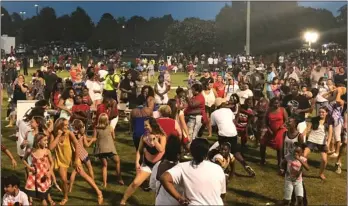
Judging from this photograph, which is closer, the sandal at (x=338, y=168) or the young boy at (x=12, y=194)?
Result: the young boy at (x=12, y=194)

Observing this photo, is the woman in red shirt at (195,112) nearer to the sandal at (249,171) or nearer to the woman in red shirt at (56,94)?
the sandal at (249,171)

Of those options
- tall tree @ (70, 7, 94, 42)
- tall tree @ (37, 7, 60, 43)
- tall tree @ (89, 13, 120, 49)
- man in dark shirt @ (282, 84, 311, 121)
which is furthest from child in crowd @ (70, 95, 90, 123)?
tall tree @ (70, 7, 94, 42)

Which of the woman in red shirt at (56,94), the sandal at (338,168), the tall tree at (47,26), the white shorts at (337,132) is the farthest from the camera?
the tall tree at (47,26)

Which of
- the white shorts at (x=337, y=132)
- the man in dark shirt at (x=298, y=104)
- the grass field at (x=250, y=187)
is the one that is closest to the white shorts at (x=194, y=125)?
the grass field at (x=250, y=187)

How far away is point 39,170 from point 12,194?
801 millimetres

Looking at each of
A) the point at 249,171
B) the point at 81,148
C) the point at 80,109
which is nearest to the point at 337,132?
the point at 249,171

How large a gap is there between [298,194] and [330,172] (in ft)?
10.4

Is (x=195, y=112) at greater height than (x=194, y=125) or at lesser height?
greater

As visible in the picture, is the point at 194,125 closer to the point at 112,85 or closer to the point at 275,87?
the point at 112,85

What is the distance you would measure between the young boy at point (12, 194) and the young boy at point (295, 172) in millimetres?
4095

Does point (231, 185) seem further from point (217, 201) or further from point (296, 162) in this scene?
point (217, 201)

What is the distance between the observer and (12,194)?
6.88 m

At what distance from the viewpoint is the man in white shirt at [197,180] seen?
5090mm

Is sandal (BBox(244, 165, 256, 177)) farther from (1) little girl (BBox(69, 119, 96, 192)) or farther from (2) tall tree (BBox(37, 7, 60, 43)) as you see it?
(2) tall tree (BBox(37, 7, 60, 43))
